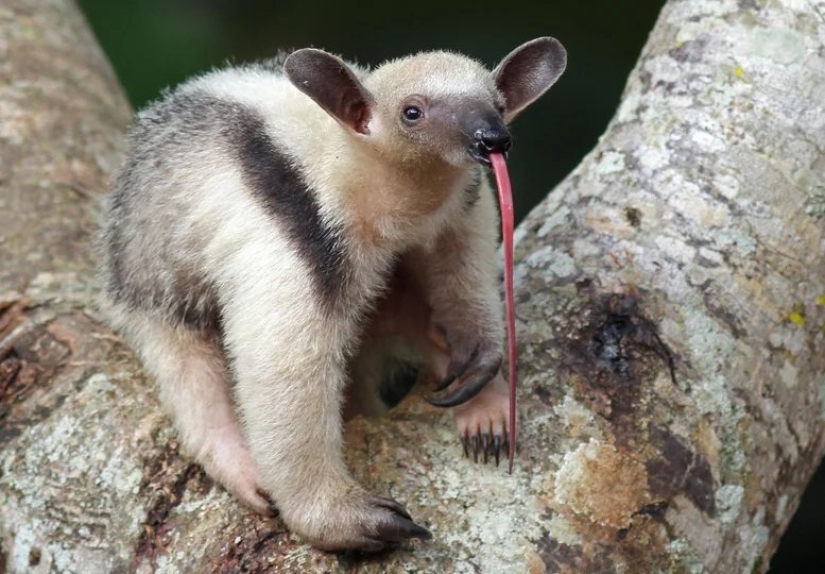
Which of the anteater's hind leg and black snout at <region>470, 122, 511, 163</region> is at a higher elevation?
black snout at <region>470, 122, 511, 163</region>

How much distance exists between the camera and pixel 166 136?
385 cm

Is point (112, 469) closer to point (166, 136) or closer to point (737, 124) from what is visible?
point (166, 136)

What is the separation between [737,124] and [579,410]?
120 centimetres

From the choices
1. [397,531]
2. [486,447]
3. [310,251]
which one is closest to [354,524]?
[397,531]

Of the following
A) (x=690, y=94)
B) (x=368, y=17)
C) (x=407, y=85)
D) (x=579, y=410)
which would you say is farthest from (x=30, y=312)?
(x=368, y=17)

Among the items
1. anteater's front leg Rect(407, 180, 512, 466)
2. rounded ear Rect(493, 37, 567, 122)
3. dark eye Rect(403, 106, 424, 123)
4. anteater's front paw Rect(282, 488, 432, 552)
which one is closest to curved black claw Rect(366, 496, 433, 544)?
anteater's front paw Rect(282, 488, 432, 552)

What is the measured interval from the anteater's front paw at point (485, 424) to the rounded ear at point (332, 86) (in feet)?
2.95

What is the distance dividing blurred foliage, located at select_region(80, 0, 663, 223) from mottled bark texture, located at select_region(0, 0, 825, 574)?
329 centimetres

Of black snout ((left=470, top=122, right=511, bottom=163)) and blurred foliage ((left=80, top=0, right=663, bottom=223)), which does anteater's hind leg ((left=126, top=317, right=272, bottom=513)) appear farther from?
blurred foliage ((left=80, top=0, right=663, bottom=223))

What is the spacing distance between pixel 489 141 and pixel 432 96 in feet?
0.87

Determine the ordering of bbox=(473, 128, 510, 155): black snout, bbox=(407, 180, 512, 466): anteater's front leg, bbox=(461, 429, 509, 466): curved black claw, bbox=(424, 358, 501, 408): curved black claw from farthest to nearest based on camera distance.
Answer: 1. bbox=(407, 180, 512, 466): anteater's front leg
2. bbox=(424, 358, 501, 408): curved black claw
3. bbox=(461, 429, 509, 466): curved black claw
4. bbox=(473, 128, 510, 155): black snout

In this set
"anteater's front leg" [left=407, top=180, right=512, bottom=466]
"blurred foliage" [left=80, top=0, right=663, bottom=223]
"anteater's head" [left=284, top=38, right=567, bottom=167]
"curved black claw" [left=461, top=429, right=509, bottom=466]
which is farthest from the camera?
"blurred foliage" [left=80, top=0, right=663, bottom=223]

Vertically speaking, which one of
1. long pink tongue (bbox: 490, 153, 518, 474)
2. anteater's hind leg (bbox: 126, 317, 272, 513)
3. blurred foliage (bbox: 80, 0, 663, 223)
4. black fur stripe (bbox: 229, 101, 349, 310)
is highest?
long pink tongue (bbox: 490, 153, 518, 474)

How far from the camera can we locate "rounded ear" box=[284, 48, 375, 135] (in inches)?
125
